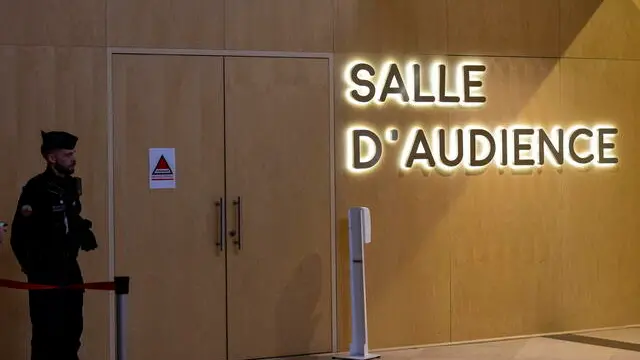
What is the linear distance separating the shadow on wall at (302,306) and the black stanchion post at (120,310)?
1917 mm

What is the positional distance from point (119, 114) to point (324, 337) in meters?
2.33

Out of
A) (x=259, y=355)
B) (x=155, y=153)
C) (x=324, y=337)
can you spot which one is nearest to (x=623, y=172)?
(x=324, y=337)

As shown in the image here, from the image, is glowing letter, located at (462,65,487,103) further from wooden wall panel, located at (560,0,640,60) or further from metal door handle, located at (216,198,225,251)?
metal door handle, located at (216,198,225,251)

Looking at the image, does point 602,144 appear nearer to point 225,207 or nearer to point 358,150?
point 358,150

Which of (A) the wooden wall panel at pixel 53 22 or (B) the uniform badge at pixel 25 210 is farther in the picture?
(A) the wooden wall panel at pixel 53 22

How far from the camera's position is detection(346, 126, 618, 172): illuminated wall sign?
7.27 metres

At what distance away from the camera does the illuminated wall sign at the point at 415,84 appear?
7.24 metres

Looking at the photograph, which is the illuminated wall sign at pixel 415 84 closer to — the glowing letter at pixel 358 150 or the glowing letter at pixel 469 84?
the glowing letter at pixel 469 84

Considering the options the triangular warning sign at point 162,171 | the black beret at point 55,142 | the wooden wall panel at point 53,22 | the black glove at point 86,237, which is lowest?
the black glove at point 86,237

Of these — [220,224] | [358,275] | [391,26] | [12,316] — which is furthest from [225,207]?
[391,26]

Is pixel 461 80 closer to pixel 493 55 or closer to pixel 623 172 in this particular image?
pixel 493 55

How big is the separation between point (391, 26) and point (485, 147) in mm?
1278

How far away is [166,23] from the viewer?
6.77 m

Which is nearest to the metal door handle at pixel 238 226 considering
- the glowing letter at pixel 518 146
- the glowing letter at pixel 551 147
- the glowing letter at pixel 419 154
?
the glowing letter at pixel 419 154
